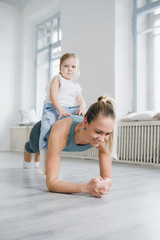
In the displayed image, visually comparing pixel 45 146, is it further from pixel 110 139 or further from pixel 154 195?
pixel 154 195

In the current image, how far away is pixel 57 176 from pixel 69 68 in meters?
0.93

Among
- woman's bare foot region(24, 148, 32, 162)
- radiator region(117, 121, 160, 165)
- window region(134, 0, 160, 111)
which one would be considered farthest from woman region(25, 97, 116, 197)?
window region(134, 0, 160, 111)

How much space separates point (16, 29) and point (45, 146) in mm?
5196

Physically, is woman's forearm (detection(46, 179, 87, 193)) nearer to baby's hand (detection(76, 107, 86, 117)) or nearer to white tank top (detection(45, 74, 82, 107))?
baby's hand (detection(76, 107, 86, 117))

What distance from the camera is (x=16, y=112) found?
640 cm

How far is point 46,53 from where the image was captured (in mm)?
6344

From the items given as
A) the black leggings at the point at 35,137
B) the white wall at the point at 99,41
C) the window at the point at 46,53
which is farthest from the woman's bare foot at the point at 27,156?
the window at the point at 46,53

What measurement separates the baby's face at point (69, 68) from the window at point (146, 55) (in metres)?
2.10

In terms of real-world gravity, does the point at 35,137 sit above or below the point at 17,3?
below

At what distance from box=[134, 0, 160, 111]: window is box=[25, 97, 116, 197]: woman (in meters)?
2.53

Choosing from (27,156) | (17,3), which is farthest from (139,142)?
(17,3)

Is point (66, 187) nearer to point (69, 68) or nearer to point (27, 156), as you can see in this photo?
Answer: point (69, 68)

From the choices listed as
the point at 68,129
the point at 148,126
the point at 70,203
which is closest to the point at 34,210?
the point at 70,203

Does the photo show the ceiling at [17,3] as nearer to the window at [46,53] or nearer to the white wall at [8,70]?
the white wall at [8,70]
